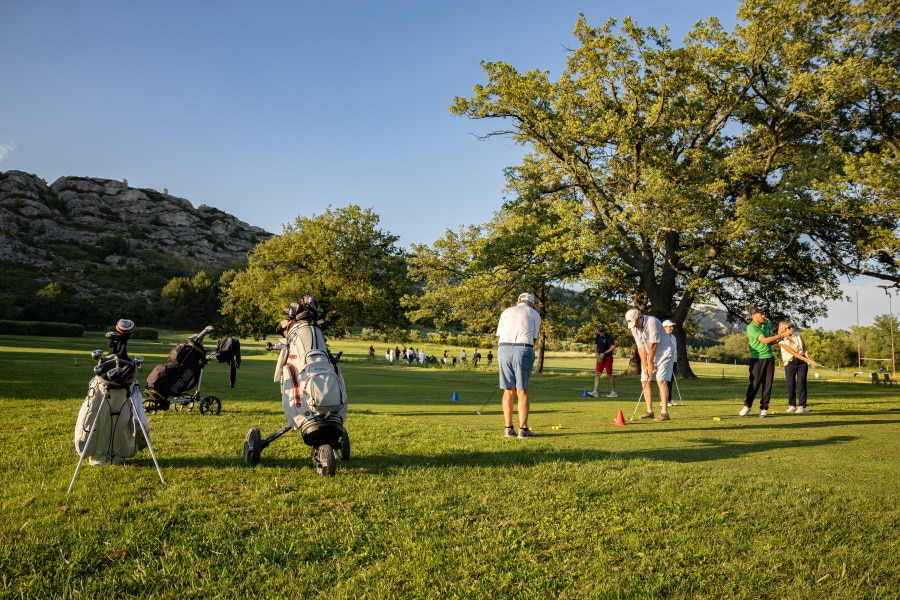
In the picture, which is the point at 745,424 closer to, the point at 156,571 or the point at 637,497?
the point at 637,497

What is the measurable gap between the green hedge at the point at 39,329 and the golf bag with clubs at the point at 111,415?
7301 centimetres

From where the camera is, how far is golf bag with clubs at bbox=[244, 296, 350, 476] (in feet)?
20.9

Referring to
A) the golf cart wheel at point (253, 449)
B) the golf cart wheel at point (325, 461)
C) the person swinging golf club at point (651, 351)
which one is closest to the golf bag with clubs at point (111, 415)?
the golf cart wheel at point (253, 449)

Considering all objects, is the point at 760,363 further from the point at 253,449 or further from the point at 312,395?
the point at 253,449

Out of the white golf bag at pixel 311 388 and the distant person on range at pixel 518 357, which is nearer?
the white golf bag at pixel 311 388

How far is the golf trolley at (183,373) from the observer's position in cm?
1123

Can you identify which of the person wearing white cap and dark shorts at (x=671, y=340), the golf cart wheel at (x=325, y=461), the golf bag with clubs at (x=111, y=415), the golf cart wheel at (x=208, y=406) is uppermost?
the person wearing white cap and dark shorts at (x=671, y=340)

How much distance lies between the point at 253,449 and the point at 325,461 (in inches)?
41.7

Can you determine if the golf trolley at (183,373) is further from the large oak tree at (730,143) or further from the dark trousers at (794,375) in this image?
the large oak tree at (730,143)

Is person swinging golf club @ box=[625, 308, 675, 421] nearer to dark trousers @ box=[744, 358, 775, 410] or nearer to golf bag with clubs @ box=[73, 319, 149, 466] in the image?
dark trousers @ box=[744, 358, 775, 410]

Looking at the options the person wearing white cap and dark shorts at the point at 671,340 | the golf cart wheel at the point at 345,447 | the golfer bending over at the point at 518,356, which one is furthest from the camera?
the person wearing white cap and dark shorts at the point at 671,340

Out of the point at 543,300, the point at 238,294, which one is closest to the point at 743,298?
the point at 543,300

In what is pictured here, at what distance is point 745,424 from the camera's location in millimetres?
11773

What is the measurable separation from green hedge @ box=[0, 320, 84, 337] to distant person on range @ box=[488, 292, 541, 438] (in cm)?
7340
